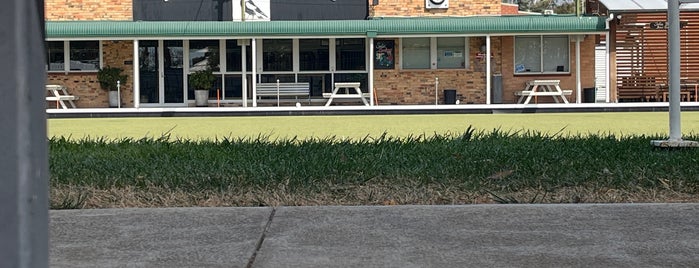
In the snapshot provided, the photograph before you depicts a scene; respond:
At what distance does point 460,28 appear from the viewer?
25.8 metres

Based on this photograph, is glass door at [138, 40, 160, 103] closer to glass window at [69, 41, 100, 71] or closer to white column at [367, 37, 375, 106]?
glass window at [69, 41, 100, 71]

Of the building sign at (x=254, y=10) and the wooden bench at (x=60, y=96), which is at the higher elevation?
the building sign at (x=254, y=10)

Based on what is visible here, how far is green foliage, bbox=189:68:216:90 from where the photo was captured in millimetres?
26516

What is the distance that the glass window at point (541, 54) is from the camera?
27578mm

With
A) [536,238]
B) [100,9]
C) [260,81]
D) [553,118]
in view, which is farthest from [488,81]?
[536,238]

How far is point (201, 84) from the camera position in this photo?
1044 inches

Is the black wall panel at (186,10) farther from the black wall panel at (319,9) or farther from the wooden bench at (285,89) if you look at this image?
the wooden bench at (285,89)

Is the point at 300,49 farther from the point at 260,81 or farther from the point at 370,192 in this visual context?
the point at 370,192

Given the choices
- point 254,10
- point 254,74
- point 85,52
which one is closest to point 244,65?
point 254,74

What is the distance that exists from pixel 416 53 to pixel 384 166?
2045 cm

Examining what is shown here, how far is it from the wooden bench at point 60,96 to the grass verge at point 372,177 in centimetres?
1791

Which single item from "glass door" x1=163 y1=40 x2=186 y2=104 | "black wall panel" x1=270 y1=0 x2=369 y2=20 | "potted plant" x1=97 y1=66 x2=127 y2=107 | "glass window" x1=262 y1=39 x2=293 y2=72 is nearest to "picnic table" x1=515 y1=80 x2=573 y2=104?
"black wall panel" x1=270 y1=0 x2=369 y2=20

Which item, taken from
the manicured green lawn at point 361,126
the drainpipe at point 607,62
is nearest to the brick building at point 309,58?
the drainpipe at point 607,62

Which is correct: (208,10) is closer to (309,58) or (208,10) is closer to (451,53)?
(309,58)
